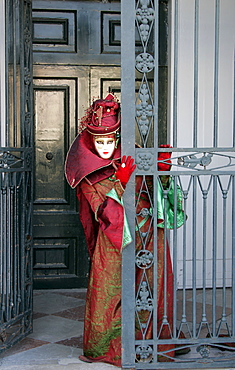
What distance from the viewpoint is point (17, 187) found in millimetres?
3842

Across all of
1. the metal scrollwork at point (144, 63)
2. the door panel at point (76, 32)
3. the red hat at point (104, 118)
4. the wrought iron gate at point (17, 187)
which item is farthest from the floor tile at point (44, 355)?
the door panel at point (76, 32)

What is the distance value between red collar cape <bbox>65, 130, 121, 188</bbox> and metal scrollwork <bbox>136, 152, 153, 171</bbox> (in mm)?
199

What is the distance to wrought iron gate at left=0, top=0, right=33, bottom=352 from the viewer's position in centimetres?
364

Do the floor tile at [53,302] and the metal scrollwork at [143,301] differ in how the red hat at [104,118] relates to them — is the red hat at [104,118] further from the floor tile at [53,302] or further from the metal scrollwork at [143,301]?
the floor tile at [53,302]

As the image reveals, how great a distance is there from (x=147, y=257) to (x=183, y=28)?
2.87 metres

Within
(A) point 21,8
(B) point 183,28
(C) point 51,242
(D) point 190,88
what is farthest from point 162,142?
(A) point 21,8

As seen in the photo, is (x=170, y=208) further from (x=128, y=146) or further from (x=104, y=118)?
(x=104, y=118)

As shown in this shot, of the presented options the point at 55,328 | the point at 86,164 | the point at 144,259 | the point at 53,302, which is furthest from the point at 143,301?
the point at 53,302

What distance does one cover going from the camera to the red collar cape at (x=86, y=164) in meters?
3.42

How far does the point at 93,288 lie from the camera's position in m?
3.49

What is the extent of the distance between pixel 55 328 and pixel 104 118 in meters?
1.82

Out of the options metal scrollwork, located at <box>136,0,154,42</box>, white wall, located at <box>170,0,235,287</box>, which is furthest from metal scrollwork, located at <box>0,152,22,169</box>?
white wall, located at <box>170,0,235,287</box>

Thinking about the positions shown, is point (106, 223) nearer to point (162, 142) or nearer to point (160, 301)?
point (160, 301)

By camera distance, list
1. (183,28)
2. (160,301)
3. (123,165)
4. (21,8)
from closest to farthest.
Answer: (123,165)
(160,301)
(21,8)
(183,28)
